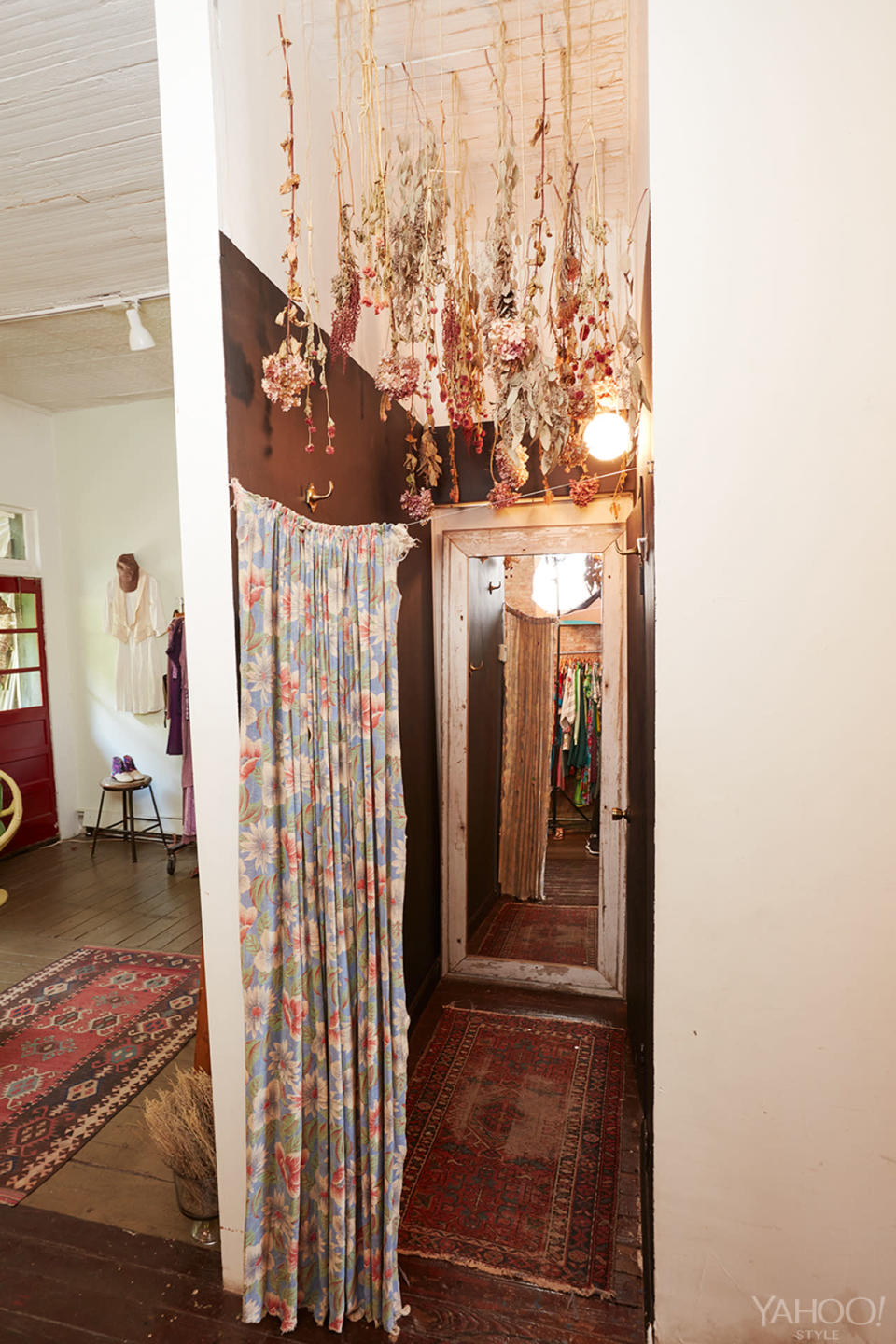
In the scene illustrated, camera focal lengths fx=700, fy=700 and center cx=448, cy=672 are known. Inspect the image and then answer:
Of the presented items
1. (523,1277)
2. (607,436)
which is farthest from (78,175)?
(523,1277)

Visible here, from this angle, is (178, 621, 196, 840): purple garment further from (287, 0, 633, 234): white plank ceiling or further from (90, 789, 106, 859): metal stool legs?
(287, 0, 633, 234): white plank ceiling

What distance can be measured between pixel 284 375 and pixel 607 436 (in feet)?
4.27

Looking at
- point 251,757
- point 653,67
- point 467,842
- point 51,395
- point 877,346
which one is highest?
point 51,395

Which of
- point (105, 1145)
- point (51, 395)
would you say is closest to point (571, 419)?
point (105, 1145)

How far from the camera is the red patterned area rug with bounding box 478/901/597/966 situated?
3264mm

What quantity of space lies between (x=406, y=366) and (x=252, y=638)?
3.06ft

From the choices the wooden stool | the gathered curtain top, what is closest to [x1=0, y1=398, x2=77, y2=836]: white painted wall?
the wooden stool

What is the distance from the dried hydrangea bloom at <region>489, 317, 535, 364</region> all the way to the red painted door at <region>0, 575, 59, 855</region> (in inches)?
188

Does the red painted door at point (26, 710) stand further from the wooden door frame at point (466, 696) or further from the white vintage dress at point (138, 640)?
the wooden door frame at point (466, 696)

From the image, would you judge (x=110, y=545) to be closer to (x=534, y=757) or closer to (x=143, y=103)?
(x=143, y=103)

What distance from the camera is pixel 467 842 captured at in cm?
333

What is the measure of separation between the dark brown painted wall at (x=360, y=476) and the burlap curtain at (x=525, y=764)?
0.40 m

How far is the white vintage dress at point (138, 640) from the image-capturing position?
212 inches

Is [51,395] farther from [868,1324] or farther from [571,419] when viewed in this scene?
[868,1324]
